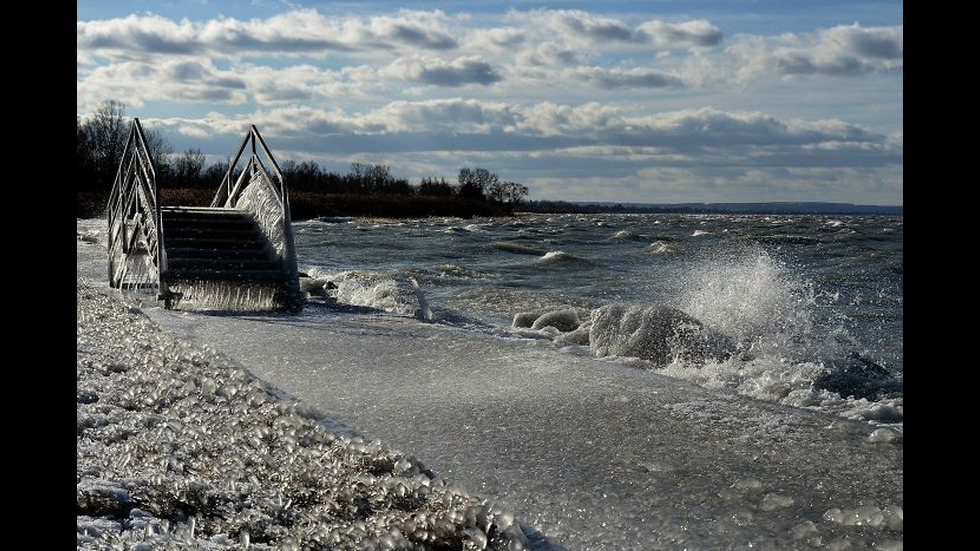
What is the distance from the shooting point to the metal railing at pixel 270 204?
12453 mm

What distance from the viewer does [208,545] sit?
10.9 feet

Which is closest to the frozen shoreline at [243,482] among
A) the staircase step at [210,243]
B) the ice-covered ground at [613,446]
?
the ice-covered ground at [613,446]

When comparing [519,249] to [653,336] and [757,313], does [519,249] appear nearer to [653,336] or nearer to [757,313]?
[757,313]

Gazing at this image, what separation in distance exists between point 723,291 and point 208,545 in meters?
9.23

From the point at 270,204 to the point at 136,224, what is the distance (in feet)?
8.03

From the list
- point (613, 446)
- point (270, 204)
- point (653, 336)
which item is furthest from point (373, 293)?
point (613, 446)

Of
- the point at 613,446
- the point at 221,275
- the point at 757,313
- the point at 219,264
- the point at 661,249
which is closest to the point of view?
the point at 613,446

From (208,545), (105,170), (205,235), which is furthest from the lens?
(105,170)

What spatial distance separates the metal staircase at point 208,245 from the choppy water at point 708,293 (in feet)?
3.17

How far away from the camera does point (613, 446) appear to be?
4.75 m

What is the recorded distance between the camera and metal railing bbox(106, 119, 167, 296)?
1321 centimetres
